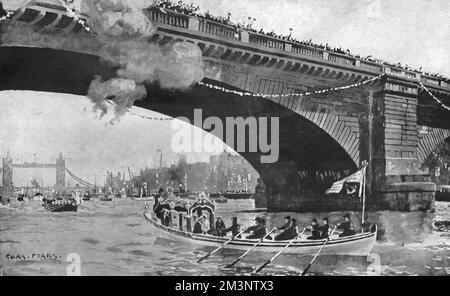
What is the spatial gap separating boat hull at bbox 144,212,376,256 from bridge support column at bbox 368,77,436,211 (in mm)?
1191

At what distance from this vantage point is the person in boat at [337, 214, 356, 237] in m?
9.18

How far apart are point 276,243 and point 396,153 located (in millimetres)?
3395

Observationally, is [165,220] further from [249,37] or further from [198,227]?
[249,37]

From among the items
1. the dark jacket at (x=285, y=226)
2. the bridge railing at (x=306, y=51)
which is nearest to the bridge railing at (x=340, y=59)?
the bridge railing at (x=306, y=51)

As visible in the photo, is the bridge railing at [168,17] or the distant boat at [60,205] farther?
the distant boat at [60,205]

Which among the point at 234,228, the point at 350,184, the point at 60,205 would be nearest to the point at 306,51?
the point at 350,184

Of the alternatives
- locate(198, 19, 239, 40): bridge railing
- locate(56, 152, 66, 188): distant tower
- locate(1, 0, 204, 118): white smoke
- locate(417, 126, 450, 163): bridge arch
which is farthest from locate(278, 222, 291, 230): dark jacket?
locate(56, 152, 66, 188): distant tower

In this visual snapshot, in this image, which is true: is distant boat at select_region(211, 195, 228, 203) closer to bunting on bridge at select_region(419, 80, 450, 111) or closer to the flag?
the flag

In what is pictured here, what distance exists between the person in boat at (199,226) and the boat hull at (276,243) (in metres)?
0.09

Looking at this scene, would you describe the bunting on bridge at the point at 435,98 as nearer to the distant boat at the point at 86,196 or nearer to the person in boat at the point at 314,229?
the person in boat at the point at 314,229

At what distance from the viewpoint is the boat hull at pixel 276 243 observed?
8734mm

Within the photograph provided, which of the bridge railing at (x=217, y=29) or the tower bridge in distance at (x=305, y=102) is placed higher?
the bridge railing at (x=217, y=29)

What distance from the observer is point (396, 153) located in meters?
10.5
